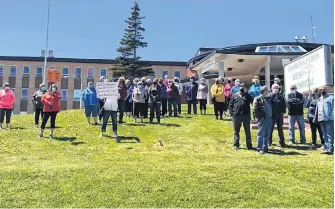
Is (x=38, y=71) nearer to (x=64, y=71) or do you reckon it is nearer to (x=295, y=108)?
(x=64, y=71)

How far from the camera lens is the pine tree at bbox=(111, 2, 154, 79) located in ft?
169

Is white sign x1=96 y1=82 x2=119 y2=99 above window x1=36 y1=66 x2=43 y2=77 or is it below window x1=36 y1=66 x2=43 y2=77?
below

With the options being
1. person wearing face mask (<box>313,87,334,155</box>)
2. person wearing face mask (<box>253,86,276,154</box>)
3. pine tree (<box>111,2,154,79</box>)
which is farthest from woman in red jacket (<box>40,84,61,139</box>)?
pine tree (<box>111,2,154,79</box>)

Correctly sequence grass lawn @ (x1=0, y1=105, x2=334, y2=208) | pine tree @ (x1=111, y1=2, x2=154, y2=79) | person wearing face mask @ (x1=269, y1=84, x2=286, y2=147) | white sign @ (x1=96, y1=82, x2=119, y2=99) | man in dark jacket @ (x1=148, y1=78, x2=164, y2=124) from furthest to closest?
pine tree @ (x1=111, y1=2, x2=154, y2=79)
man in dark jacket @ (x1=148, y1=78, x2=164, y2=124)
white sign @ (x1=96, y1=82, x2=119, y2=99)
person wearing face mask @ (x1=269, y1=84, x2=286, y2=147)
grass lawn @ (x1=0, y1=105, x2=334, y2=208)

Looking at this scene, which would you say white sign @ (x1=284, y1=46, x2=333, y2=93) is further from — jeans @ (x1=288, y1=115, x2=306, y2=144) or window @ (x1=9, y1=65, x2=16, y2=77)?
window @ (x1=9, y1=65, x2=16, y2=77)

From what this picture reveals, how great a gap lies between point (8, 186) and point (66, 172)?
1175 mm

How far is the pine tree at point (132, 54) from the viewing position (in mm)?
51375

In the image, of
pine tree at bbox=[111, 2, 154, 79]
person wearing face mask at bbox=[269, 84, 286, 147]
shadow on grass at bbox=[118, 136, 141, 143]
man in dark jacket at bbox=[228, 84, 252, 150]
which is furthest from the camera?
pine tree at bbox=[111, 2, 154, 79]

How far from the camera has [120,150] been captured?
10.7m

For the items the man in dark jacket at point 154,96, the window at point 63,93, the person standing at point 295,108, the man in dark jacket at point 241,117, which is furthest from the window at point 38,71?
the person standing at point 295,108

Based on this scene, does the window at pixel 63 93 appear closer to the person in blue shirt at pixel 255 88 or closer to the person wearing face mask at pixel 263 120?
the person in blue shirt at pixel 255 88

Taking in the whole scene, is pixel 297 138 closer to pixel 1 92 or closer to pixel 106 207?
pixel 106 207

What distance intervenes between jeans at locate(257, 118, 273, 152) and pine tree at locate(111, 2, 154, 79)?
4083 centimetres

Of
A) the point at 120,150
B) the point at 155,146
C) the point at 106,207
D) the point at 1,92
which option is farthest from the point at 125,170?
the point at 1,92
